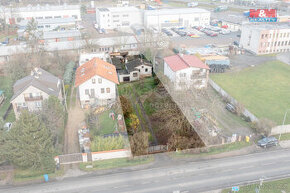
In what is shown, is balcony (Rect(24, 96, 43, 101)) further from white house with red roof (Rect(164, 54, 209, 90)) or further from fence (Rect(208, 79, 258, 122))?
fence (Rect(208, 79, 258, 122))

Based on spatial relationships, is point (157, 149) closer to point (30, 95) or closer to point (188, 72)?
point (188, 72)

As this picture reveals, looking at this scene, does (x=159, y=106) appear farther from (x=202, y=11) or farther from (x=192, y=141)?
(x=202, y=11)

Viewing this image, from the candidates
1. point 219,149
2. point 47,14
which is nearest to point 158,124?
point 219,149

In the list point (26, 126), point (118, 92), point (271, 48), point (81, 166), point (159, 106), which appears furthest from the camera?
point (271, 48)

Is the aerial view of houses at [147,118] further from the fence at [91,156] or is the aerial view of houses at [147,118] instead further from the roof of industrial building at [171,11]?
the roof of industrial building at [171,11]

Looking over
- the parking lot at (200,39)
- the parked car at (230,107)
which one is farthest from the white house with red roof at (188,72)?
the parking lot at (200,39)

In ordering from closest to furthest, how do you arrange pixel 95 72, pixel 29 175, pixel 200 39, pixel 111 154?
pixel 29 175, pixel 111 154, pixel 95 72, pixel 200 39

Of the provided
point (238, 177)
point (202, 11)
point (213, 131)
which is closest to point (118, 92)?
point (213, 131)
